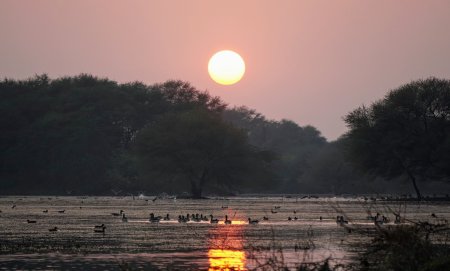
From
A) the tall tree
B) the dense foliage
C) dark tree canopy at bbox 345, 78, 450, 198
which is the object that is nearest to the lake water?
dark tree canopy at bbox 345, 78, 450, 198

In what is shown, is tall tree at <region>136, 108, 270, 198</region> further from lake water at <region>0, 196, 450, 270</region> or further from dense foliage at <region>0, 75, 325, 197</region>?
lake water at <region>0, 196, 450, 270</region>

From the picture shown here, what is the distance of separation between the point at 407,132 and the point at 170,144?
28945mm

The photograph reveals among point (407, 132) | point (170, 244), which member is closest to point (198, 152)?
point (407, 132)

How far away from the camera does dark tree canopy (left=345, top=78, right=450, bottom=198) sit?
317 ft

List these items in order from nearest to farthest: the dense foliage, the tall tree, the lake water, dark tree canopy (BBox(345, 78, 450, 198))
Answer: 1. the lake water
2. dark tree canopy (BBox(345, 78, 450, 198))
3. the tall tree
4. the dense foliage

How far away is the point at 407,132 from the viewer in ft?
319

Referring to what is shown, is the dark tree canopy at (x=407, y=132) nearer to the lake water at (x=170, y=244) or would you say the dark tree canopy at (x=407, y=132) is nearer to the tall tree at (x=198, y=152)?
the tall tree at (x=198, y=152)

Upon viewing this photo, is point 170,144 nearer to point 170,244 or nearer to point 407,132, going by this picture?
point 407,132

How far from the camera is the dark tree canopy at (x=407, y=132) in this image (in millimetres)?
96500

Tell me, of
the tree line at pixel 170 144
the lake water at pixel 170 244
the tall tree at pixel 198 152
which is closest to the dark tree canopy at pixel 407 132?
the tree line at pixel 170 144

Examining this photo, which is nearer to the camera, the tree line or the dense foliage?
the tree line

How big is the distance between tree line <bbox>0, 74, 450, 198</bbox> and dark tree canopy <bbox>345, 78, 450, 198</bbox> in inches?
3.7

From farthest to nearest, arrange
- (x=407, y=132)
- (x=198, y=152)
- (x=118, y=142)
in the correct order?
1. (x=118, y=142)
2. (x=198, y=152)
3. (x=407, y=132)

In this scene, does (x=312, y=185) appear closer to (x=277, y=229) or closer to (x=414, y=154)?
(x=414, y=154)
